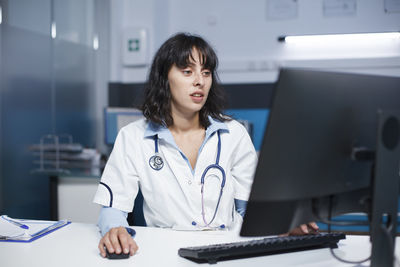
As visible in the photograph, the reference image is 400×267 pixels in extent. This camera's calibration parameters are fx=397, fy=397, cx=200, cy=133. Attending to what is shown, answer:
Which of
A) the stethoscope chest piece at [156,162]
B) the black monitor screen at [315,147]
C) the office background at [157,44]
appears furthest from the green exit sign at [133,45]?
the black monitor screen at [315,147]

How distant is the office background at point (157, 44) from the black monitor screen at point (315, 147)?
7.31 ft

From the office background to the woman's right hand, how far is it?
1790 millimetres

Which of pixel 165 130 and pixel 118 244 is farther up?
pixel 165 130

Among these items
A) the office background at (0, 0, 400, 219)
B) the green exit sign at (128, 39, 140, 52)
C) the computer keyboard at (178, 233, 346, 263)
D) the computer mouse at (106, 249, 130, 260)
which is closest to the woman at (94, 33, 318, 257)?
the computer mouse at (106, 249, 130, 260)

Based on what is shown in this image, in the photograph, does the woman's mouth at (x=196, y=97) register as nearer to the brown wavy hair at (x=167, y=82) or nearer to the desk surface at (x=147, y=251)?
the brown wavy hair at (x=167, y=82)

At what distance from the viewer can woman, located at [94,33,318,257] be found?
1351 mm

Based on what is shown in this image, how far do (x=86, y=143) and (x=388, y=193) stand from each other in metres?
2.92

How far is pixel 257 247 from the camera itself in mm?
980

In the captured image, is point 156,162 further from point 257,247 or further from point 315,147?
point 315,147

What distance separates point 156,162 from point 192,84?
1.06 ft

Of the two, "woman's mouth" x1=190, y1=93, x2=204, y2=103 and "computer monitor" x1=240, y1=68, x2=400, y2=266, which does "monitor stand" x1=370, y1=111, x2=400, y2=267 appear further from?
"woman's mouth" x1=190, y1=93, x2=204, y2=103

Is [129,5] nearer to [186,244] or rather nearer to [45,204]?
[45,204]

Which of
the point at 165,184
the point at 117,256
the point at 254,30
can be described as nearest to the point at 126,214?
the point at 165,184

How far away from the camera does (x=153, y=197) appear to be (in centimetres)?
137
